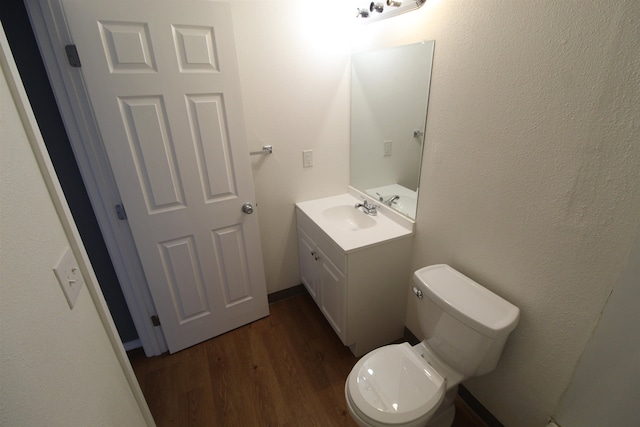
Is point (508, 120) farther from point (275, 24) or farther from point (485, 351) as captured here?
point (275, 24)

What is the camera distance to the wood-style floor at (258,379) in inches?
59.5

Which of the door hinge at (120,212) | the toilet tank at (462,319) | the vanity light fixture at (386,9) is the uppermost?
the vanity light fixture at (386,9)

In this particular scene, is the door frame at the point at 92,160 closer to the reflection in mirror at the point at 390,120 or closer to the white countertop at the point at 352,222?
the white countertop at the point at 352,222

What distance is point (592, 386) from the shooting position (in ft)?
Answer: 3.11

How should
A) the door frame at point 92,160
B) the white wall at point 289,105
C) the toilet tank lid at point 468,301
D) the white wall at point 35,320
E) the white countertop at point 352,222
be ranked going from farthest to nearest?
the white wall at point 289,105, the white countertop at point 352,222, the door frame at point 92,160, the toilet tank lid at point 468,301, the white wall at point 35,320

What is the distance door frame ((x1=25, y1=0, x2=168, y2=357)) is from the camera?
47.8 inches

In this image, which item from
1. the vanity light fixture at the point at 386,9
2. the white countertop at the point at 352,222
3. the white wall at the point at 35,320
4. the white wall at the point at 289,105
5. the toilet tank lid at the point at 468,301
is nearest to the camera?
the white wall at the point at 35,320

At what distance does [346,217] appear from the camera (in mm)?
2064

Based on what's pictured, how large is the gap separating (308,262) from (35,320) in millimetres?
1579

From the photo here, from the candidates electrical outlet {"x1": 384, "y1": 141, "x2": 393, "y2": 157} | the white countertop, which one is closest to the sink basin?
the white countertop

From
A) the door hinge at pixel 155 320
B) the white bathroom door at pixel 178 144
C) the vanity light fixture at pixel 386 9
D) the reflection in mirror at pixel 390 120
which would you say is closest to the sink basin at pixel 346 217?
the reflection in mirror at pixel 390 120

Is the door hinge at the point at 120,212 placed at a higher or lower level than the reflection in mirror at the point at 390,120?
lower

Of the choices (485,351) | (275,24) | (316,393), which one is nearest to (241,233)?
(316,393)

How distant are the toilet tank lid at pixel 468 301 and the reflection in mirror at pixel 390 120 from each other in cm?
43
